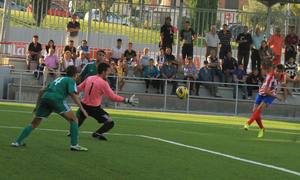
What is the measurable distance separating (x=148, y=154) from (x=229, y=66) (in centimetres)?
1926

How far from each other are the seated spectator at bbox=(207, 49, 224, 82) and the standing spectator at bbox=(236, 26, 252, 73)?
4.45 ft

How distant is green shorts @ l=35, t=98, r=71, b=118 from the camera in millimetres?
13391

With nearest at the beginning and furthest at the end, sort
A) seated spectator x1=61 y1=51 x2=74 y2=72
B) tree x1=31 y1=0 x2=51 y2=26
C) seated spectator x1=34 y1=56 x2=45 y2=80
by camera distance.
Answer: seated spectator x1=61 y1=51 x2=74 y2=72 < seated spectator x1=34 y1=56 x2=45 y2=80 < tree x1=31 y1=0 x2=51 y2=26

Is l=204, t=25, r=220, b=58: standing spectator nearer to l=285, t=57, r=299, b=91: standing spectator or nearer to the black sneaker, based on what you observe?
l=285, t=57, r=299, b=91: standing spectator

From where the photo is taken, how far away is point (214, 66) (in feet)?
106

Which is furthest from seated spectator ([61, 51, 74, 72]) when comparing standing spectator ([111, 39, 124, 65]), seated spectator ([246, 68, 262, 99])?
seated spectator ([246, 68, 262, 99])

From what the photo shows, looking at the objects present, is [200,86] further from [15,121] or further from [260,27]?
[15,121]

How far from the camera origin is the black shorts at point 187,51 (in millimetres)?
32938

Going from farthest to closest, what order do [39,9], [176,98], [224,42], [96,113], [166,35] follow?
[39,9]
[224,42]
[166,35]
[176,98]
[96,113]

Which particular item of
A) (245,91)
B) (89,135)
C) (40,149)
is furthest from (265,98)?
(245,91)

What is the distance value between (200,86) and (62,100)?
19.0 m

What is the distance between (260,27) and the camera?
120ft

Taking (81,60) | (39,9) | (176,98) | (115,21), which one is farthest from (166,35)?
(39,9)

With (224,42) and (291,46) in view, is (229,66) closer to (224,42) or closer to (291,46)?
(224,42)
